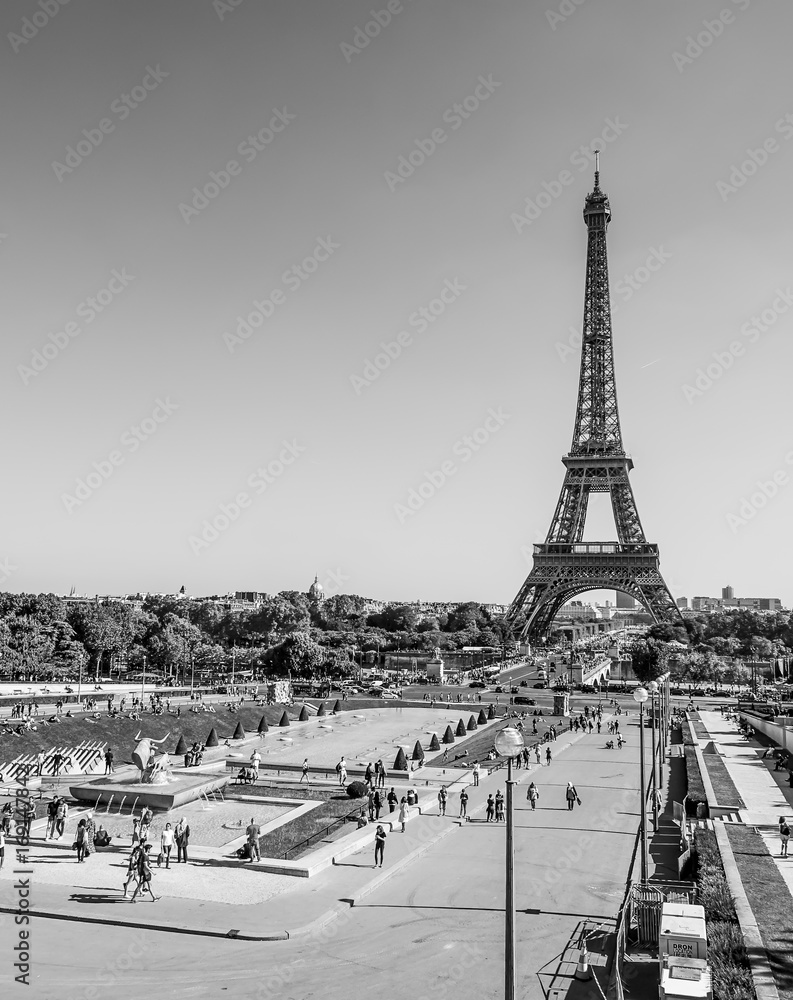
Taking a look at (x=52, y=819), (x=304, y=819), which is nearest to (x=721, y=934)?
(x=304, y=819)

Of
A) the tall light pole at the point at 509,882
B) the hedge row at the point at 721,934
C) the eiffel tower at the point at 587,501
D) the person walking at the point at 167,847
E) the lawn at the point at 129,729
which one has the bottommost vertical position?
the lawn at the point at 129,729

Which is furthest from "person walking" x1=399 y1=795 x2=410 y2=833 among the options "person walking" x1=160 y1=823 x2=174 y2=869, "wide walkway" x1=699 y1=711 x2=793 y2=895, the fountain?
"wide walkway" x1=699 y1=711 x2=793 y2=895

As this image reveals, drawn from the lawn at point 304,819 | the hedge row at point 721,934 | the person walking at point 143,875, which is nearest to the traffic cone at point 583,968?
the hedge row at point 721,934

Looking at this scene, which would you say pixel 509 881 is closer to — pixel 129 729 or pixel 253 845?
pixel 253 845

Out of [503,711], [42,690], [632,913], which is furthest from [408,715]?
[632,913]

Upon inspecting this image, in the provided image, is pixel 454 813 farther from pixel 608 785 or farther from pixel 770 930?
pixel 770 930

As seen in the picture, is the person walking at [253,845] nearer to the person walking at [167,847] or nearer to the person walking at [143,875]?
the person walking at [167,847]
